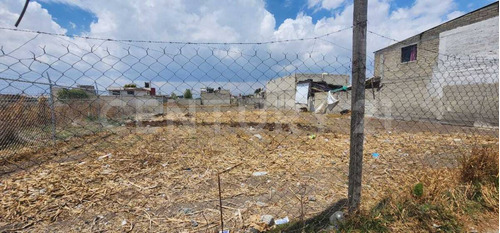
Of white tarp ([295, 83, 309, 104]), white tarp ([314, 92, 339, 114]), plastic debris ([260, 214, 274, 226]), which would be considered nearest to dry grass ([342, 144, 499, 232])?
plastic debris ([260, 214, 274, 226])

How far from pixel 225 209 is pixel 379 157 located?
131 inches

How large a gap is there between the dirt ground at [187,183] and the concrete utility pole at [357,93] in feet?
1.47

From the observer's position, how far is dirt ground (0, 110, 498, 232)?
6.99 feet

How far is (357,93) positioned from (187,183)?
247 cm

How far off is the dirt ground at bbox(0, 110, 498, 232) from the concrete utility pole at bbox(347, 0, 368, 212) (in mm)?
447

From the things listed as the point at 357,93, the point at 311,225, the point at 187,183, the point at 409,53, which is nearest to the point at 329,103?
the point at 409,53

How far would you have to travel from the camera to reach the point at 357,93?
149cm

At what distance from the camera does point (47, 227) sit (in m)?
2.03

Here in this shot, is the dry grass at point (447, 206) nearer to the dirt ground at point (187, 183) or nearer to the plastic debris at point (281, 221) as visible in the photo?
the dirt ground at point (187, 183)

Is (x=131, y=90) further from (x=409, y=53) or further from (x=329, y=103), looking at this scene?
(x=409, y=53)

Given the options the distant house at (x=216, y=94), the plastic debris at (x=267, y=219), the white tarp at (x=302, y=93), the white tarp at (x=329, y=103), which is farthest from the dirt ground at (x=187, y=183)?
the white tarp at (x=302, y=93)

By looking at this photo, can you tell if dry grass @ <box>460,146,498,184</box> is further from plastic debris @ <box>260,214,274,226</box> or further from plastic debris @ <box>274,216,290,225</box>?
plastic debris @ <box>260,214,274,226</box>

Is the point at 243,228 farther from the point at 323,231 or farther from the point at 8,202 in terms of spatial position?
the point at 8,202

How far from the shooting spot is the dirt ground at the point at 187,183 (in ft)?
6.99
